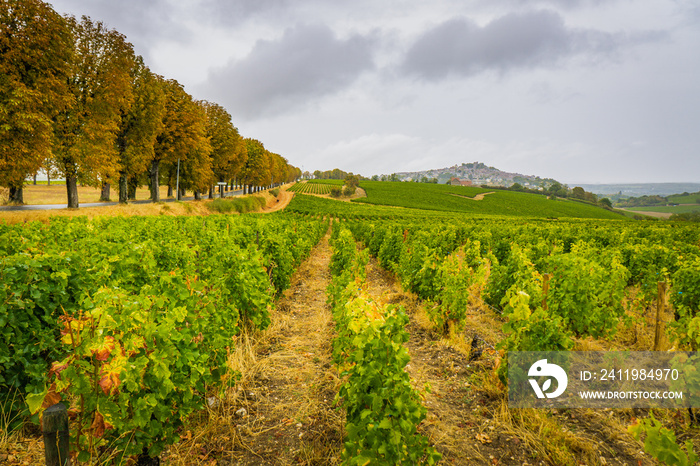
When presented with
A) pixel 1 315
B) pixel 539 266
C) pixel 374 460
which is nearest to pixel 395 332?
pixel 374 460

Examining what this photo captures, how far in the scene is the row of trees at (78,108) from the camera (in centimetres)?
1528

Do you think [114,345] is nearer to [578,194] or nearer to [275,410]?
[275,410]

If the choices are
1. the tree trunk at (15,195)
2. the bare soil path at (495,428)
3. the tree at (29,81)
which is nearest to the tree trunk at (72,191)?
the tree at (29,81)

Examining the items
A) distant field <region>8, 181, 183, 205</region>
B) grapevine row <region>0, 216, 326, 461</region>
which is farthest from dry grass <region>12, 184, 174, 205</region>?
grapevine row <region>0, 216, 326, 461</region>

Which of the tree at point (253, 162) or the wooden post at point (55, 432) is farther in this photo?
the tree at point (253, 162)

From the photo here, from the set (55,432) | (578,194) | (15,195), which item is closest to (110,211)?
(15,195)

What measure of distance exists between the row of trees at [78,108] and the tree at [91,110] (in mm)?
56

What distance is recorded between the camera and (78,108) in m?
19.7

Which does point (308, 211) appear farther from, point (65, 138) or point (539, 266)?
point (539, 266)

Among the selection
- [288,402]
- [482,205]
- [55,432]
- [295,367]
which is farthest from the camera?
[482,205]

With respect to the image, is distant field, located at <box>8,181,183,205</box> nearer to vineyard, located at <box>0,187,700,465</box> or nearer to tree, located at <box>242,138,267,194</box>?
tree, located at <box>242,138,267,194</box>

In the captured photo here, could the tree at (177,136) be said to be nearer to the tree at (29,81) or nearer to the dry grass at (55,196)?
the dry grass at (55,196)

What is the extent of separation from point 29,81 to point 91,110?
3815 millimetres

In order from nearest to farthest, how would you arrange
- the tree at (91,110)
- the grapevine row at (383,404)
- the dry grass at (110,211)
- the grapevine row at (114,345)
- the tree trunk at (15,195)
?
the grapevine row at (114,345) → the grapevine row at (383,404) → the dry grass at (110,211) → the tree at (91,110) → the tree trunk at (15,195)
